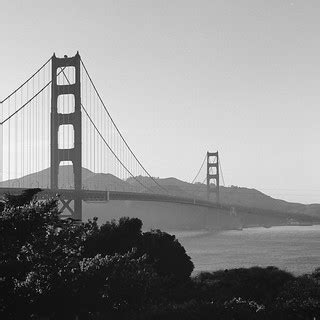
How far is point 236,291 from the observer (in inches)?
1455

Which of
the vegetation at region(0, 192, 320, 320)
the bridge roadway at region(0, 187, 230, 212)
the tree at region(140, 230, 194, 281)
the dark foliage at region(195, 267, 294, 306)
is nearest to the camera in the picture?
the vegetation at region(0, 192, 320, 320)

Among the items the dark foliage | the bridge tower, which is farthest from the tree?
the bridge tower

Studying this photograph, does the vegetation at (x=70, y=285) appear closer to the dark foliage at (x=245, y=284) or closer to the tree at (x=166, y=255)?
the dark foliage at (x=245, y=284)

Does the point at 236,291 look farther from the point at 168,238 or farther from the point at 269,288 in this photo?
the point at 168,238

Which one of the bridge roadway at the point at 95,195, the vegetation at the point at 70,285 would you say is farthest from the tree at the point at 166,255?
the bridge roadway at the point at 95,195

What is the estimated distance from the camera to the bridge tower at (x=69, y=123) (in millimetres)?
73375

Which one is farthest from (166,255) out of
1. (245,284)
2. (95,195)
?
(95,195)

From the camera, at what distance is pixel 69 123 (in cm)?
7881

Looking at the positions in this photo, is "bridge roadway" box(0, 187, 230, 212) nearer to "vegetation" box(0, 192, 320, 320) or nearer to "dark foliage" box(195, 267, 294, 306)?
"dark foliage" box(195, 267, 294, 306)

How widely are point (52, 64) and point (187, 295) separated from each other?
55242mm

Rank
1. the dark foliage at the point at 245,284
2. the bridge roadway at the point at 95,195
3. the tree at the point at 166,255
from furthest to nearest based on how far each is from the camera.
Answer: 1. the bridge roadway at the point at 95,195
2. the tree at the point at 166,255
3. the dark foliage at the point at 245,284

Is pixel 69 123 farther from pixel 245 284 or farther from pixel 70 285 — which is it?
pixel 70 285

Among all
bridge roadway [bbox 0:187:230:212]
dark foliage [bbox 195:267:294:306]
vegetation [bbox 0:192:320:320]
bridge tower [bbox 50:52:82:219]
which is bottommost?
dark foliage [bbox 195:267:294:306]

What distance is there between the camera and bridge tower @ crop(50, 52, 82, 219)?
7338 centimetres
